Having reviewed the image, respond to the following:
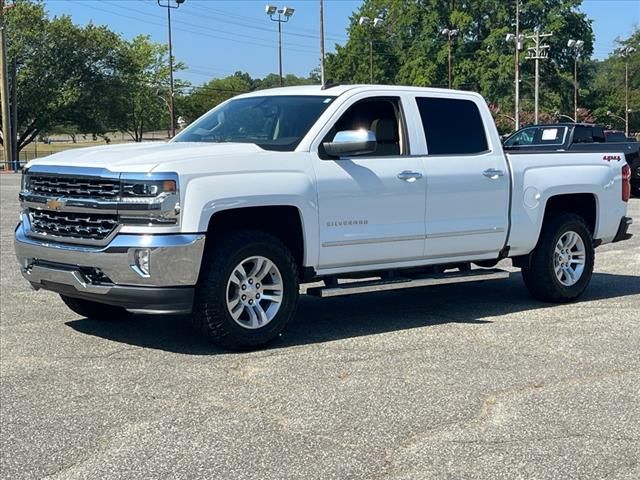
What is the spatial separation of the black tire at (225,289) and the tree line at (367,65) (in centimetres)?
5607

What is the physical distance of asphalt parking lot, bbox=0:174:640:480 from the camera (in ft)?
13.6

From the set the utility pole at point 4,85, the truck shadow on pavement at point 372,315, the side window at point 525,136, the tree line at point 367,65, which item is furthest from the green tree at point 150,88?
the truck shadow on pavement at point 372,315

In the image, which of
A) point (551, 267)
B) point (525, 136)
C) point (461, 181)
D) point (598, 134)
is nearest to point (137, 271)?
point (461, 181)

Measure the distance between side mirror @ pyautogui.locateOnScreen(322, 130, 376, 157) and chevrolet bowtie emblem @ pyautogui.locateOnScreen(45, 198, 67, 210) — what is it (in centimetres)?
203

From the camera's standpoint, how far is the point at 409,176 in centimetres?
706

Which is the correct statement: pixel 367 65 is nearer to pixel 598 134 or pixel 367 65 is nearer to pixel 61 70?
pixel 61 70

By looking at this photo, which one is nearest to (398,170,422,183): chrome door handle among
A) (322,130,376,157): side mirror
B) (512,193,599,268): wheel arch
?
(322,130,376,157): side mirror

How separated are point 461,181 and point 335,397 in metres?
2.95

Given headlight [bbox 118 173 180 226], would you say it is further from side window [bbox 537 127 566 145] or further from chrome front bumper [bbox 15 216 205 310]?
side window [bbox 537 127 566 145]

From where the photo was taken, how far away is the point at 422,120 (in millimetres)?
7422

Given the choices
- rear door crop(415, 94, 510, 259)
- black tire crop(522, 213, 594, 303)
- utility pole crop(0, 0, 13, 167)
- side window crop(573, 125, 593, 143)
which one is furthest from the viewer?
utility pole crop(0, 0, 13, 167)

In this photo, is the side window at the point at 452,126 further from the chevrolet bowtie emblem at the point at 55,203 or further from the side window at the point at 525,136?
the side window at the point at 525,136

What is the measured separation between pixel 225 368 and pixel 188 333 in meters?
1.20

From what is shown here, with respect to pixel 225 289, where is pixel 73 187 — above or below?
above
